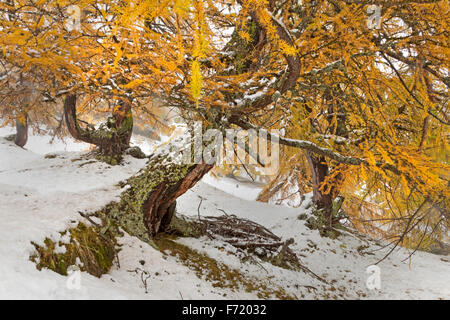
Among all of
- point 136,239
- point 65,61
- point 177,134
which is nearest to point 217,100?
point 177,134

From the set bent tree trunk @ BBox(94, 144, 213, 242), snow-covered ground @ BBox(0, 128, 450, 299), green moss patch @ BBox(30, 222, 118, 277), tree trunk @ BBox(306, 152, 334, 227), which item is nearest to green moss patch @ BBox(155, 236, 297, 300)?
snow-covered ground @ BBox(0, 128, 450, 299)

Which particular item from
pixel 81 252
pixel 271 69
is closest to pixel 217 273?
pixel 81 252

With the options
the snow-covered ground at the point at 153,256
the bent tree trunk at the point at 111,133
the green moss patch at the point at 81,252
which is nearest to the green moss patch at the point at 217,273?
the snow-covered ground at the point at 153,256

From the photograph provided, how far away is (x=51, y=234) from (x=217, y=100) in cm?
212

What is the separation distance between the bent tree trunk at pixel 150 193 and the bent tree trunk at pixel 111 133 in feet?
10.8

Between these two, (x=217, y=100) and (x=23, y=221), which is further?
(x=217, y=100)

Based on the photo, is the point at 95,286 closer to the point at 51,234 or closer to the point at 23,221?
the point at 51,234

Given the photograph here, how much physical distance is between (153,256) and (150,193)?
85cm

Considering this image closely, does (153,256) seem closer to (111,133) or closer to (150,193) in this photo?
(150,193)

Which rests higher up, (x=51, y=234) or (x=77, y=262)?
(x=51, y=234)

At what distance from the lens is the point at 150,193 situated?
396 centimetres

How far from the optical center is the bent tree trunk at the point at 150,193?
378cm

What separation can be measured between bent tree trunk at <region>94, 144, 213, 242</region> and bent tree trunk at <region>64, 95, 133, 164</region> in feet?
10.8

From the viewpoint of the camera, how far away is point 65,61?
10.0ft
